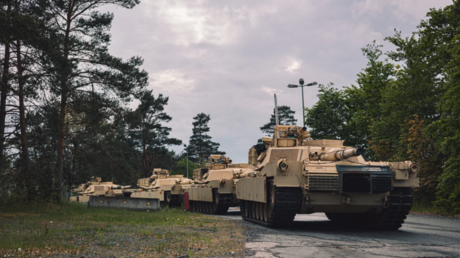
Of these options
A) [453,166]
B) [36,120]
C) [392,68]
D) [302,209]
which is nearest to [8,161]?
[36,120]

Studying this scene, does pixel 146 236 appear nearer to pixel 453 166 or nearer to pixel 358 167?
pixel 358 167

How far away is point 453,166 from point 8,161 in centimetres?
1643

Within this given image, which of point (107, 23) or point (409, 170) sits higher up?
point (107, 23)

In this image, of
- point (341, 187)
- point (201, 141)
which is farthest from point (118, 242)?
point (201, 141)

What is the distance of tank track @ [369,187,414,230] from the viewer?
44.4ft

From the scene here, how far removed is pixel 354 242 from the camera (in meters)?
10.9

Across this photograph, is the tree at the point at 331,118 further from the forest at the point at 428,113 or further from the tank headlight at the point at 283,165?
the tank headlight at the point at 283,165

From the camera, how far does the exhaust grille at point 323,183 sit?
13.2m

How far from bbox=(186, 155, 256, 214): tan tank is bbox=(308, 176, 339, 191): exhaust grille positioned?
894 centimetres

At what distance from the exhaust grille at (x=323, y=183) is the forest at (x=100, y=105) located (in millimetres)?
7346

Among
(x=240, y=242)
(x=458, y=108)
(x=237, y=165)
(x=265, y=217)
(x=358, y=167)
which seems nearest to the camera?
(x=240, y=242)

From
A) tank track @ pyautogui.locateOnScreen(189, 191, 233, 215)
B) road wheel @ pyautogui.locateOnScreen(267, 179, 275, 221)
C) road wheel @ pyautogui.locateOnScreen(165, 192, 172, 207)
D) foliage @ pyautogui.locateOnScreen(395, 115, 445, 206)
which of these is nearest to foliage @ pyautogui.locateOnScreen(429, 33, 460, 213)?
foliage @ pyautogui.locateOnScreen(395, 115, 445, 206)

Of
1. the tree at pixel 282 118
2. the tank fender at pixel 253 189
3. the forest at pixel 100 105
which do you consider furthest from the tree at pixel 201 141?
the tank fender at pixel 253 189

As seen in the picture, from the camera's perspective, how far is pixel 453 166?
18.8 metres
